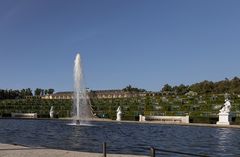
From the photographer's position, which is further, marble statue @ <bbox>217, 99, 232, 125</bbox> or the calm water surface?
marble statue @ <bbox>217, 99, 232, 125</bbox>

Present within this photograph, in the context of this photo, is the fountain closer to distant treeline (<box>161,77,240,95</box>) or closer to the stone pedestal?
the stone pedestal

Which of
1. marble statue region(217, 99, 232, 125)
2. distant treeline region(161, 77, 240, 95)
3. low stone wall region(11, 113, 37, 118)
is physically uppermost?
distant treeline region(161, 77, 240, 95)

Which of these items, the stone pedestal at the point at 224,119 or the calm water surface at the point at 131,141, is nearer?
the calm water surface at the point at 131,141

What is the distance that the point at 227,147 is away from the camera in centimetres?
2584

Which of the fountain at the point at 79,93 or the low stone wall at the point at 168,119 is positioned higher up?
the fountain at the point at 79,93

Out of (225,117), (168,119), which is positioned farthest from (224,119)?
(168,119)

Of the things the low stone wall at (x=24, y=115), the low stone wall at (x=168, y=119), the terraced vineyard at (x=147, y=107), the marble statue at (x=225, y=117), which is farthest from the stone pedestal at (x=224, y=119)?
Answer: the low stone wall at (x=24, y=115)

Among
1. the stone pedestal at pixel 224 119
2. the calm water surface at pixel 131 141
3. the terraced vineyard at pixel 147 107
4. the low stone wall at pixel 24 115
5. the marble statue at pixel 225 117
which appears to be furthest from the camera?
the low stone wall at pixel 24 115

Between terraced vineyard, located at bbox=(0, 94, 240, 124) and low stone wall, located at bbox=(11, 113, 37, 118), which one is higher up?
terraced vineyard, located at bbox=(0, 94, 240, 124)

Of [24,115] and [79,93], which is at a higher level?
[79,93]

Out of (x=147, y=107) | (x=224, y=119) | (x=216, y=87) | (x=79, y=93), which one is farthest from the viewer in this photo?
(x=216, y=87)

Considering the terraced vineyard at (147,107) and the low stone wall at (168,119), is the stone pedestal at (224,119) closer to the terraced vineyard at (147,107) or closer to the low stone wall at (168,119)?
the terraced vineyard at (147,107)

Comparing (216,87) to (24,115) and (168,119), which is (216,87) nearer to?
(24,115)

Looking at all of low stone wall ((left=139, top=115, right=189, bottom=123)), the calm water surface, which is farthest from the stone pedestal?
the calm water surface
